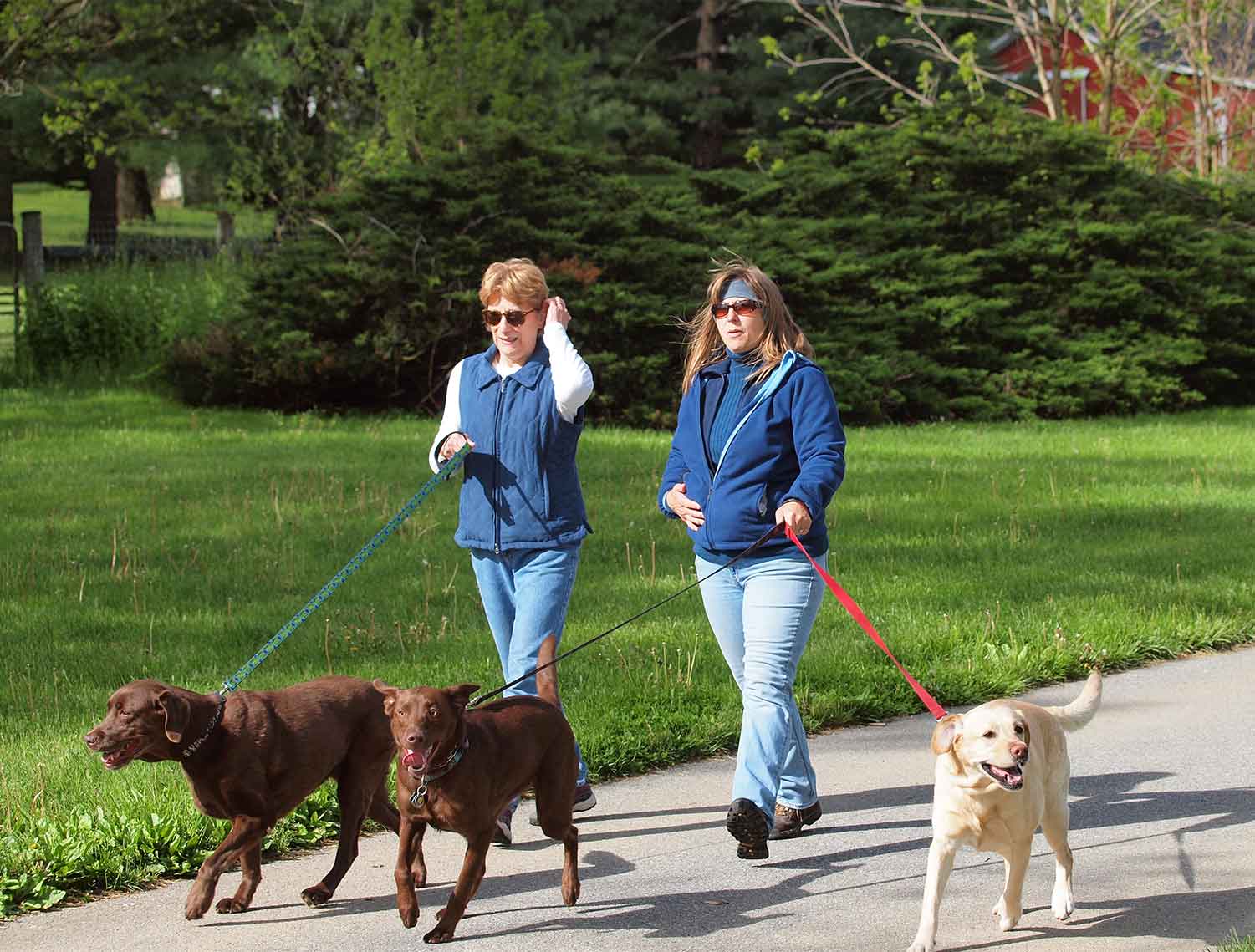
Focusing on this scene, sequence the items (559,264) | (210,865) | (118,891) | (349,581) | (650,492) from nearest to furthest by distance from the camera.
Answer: (210,865) → (118,891) → (349,581) → (650,492) → (559,264)

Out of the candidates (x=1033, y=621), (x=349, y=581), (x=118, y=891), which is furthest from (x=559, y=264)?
(x=118, y=891)

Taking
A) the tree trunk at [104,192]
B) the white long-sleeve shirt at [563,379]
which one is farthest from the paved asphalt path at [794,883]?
the tree trunk at [104,192]

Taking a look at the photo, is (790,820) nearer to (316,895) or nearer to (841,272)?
(316,895)

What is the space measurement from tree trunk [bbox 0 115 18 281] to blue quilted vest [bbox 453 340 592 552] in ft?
59.4

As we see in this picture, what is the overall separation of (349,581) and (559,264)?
26.4 feet

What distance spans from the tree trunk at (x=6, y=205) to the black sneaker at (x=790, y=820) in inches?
742

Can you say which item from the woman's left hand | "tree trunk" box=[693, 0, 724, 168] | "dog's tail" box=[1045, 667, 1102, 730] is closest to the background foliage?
the woman's left hand

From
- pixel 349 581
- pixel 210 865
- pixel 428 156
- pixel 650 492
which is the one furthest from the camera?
pixel 428 156

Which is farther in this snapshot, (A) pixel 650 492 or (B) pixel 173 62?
(B) pixel 173 62

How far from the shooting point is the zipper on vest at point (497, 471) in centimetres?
535

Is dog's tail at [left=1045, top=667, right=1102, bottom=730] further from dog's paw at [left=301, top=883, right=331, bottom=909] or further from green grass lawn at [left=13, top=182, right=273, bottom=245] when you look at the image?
green grass lawn at [left=13, top=182, right=273, bottom=245]

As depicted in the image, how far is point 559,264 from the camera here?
16906 millimetres

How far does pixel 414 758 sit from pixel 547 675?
0.85 meters

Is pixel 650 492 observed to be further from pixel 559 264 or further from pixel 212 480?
pixel 559 264
